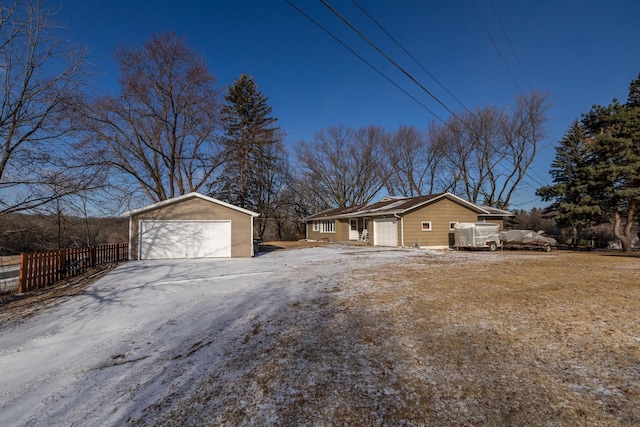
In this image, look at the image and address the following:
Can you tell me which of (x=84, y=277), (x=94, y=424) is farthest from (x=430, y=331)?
(x=84, y=277)

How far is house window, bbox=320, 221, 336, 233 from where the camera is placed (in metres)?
27.1

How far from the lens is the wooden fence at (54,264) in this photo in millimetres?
7812

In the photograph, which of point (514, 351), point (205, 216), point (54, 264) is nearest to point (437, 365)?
point (514, 351)

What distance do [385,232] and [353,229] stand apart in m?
5.14

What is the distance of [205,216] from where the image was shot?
14.0 m

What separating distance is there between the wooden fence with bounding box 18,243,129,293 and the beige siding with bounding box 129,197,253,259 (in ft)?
5.53

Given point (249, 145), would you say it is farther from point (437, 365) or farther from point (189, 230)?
point (437, 365)

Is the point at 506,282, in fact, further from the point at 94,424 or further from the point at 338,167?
the point at 338,167

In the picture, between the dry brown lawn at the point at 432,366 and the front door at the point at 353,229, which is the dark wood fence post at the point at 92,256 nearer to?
the dry brown lawn at the point at 432,366

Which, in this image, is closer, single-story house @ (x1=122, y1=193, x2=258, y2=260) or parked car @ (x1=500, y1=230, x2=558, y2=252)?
single-story house @ (x1=122, y1=193, x2=258, y2=260)

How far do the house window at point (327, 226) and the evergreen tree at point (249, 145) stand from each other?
21.8 feet

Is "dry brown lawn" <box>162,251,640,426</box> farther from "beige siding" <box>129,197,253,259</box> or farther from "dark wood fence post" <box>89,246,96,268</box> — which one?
"dark wood fence post" <box>89,246,96,268</box>

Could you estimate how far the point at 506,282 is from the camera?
6.99 m

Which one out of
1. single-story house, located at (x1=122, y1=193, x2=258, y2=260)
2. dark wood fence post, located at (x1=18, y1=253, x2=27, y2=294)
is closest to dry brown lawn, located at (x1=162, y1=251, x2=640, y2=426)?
dark wood fence post, located at (x1=18, y1=253, x2=27, y2=294)
